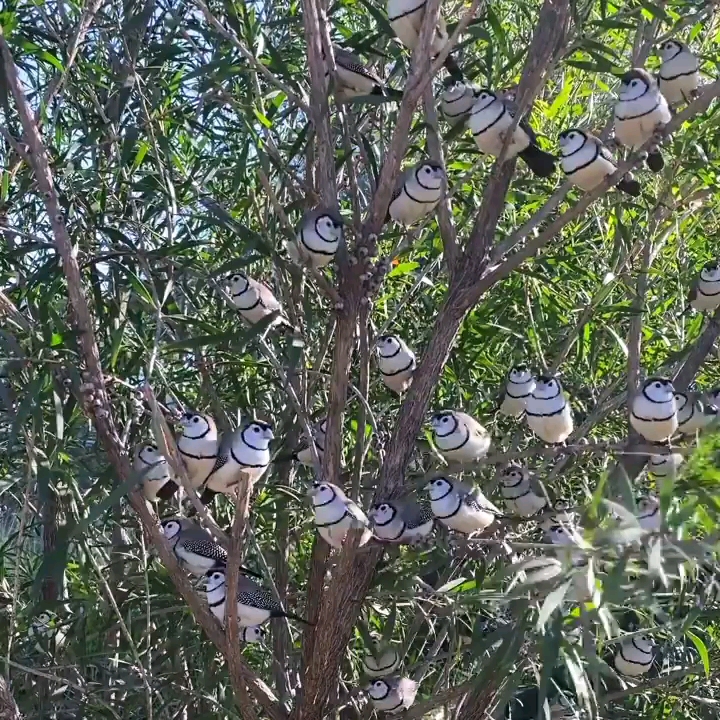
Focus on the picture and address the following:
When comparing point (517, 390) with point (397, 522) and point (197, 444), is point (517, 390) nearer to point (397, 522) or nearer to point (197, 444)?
point (397, 522)

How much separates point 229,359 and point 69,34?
574 mm

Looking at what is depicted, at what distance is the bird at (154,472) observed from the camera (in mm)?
1501

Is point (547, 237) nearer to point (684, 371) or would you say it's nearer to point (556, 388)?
point (556, 388)

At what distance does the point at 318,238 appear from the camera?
151 centimetres

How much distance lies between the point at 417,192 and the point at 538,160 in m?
0.25

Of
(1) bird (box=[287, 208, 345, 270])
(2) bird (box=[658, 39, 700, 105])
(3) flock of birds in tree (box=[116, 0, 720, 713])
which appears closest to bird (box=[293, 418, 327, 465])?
(3) flock of birds in tree (box=[116, 0, 720, 713])

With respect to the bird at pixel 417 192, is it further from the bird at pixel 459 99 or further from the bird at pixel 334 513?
the bird at pixel 334 513

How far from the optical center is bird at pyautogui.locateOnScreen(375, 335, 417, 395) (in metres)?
1.69

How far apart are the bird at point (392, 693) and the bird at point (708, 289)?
847 mm

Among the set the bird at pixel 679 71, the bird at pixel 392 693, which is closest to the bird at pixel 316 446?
the bird at pixel 392 693

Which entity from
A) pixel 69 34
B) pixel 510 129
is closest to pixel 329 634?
pixel 510 129

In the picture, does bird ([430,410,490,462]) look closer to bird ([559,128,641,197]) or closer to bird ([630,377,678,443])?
bird ([630,377,678,443])

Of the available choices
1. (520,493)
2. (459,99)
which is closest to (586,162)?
(459,99)

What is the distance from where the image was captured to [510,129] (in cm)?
149
